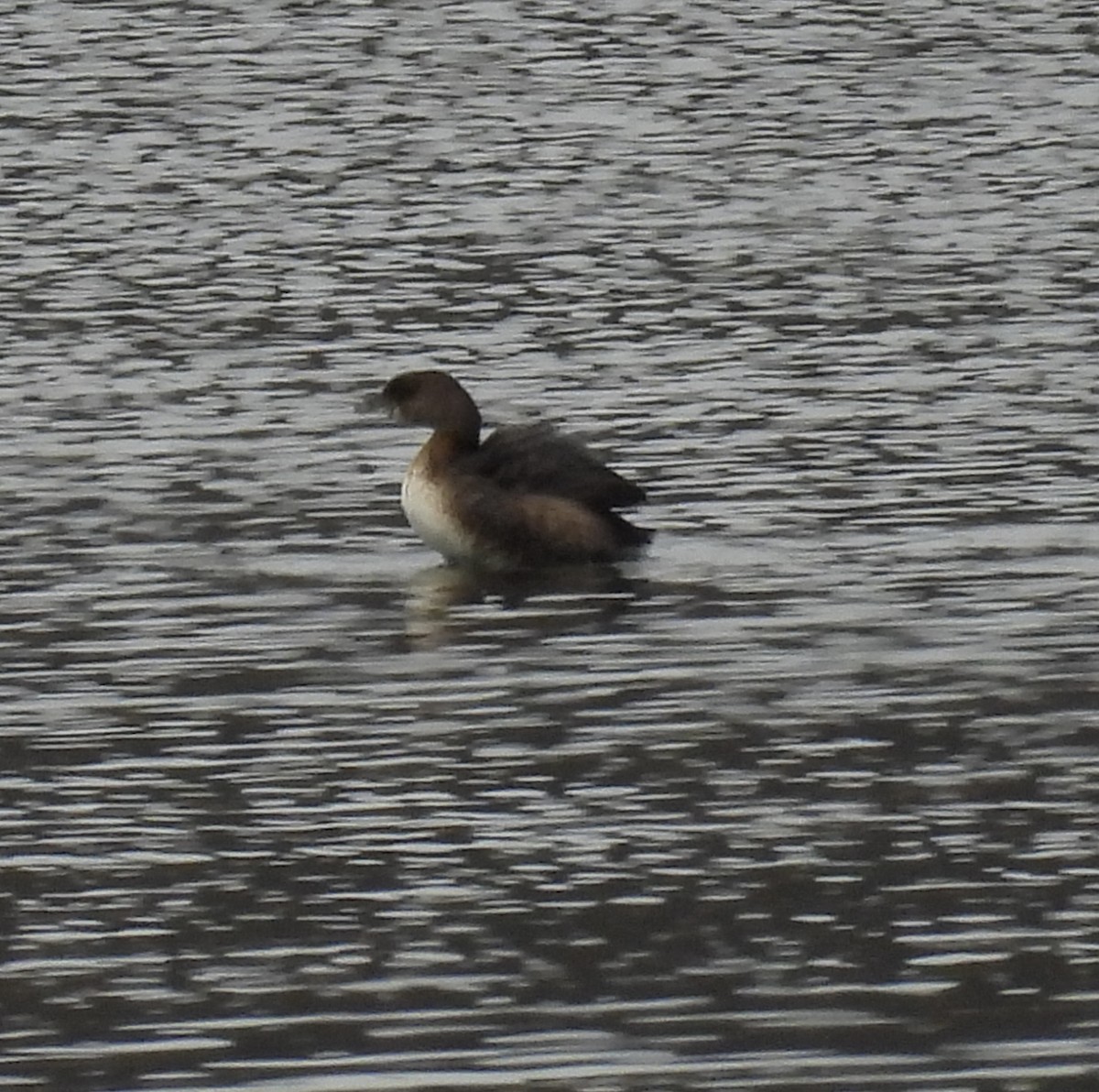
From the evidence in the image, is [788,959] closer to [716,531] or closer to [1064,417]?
[716,531]

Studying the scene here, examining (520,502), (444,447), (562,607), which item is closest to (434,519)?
(520,502)

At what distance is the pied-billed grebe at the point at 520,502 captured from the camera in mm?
15539

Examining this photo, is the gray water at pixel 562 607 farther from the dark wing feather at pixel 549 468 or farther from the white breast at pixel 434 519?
the dark wing feather at pixel 549 468

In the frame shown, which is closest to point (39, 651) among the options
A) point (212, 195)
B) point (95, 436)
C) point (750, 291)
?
point (95, 436)

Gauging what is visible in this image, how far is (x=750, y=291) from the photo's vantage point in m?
21.6

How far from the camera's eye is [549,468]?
51.8 feet

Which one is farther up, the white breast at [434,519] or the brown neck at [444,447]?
the brown neck at [444,447]

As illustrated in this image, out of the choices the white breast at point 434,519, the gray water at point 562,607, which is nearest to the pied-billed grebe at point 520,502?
the white breast at point 434,519

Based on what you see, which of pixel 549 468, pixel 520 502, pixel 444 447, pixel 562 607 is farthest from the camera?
pixel 444 447

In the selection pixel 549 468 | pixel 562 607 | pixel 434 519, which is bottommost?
pixel 562 607

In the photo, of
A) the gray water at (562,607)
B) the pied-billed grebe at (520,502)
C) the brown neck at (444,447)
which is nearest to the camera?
the gray water at (562,607)

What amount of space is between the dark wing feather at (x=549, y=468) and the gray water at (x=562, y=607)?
1.48 feet

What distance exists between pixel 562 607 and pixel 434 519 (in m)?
1.13

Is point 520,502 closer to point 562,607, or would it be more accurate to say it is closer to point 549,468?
point 549,468
